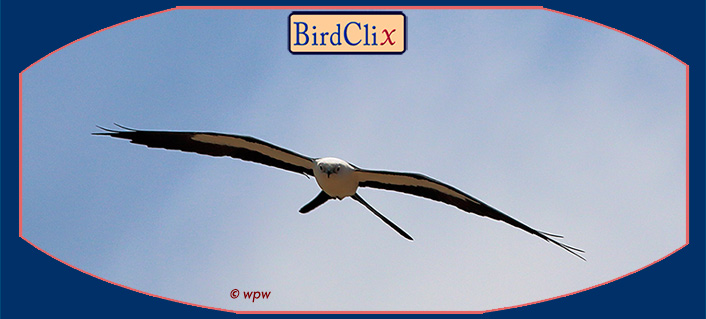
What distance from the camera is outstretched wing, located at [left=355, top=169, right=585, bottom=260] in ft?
20.7

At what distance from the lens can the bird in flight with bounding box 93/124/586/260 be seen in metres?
6.32

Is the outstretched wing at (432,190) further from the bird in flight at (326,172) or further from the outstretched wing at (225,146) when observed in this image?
the outstretched wing at (225,146)

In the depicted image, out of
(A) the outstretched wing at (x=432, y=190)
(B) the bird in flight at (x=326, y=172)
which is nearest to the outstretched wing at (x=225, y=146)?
(B) the bird in flight at (x=326, y=172)

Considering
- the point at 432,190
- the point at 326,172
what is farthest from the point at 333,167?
the point at 432,190

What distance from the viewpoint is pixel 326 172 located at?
20.7 ft

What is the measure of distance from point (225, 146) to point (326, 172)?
719mm

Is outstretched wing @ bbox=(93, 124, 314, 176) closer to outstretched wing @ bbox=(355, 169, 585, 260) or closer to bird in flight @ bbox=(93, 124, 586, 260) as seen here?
bird in flight @ bbox=(93, 124, 586, 260)

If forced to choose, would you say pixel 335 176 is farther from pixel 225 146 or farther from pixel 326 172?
pixel 225 146

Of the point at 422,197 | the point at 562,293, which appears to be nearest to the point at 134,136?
the point at 422,197

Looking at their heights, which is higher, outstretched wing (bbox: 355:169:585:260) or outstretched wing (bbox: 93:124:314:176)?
outstretched wing (bbox: 93:124:314:176)

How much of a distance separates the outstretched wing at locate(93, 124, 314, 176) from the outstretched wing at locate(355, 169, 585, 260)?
0.42 m

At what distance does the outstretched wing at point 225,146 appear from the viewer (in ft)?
20.9

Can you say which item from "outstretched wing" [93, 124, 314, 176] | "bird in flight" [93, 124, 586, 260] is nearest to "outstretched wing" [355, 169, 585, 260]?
"bird in flight" [93, 124, 586, 260]

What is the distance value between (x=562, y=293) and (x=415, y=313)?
3.07 feet
